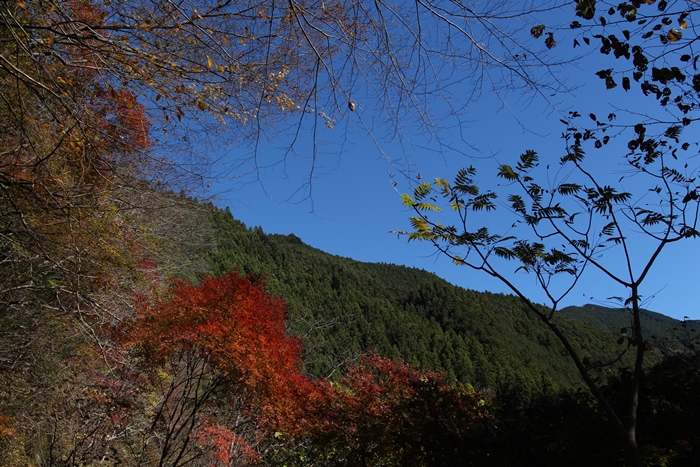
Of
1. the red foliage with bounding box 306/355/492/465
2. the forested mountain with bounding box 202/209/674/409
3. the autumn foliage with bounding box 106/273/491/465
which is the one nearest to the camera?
the red foliage with bounding box 306/355/492/465

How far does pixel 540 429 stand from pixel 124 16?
4.00 meters

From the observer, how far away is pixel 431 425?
3627 millimetres

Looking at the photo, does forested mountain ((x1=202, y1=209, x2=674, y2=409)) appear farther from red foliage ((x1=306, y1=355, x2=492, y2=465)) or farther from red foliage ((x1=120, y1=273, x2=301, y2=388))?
red foliage ((x1=306, y1=355, x2=492, y2=465))

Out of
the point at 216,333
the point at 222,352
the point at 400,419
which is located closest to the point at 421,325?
the point at 222,352

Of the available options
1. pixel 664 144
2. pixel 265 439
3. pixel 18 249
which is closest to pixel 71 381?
pixel 18 249

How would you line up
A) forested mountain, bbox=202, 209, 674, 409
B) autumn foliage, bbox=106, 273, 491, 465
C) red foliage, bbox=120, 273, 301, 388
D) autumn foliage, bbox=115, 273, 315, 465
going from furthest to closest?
forested mountain, bbox=202, 209, 674, 409, red foliage, bbox=120, 273, 301, 388, autumn foliage, bbox=115, 273, 315, 465, autumn foliage, bbox=106, 273, 491, 465

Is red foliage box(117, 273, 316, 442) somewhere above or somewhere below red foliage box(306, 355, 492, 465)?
above

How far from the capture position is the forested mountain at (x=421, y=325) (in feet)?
99.5

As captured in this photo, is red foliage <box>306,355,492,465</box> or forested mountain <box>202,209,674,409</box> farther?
forested mountain <box>202,209,674,409</box>

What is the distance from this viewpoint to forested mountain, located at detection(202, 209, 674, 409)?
99.5 feet

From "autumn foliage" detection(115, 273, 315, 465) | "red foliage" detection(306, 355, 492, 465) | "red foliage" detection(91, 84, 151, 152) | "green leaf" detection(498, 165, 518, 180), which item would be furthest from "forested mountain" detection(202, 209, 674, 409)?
"green leaf" detection(498, 165, 518, 180)

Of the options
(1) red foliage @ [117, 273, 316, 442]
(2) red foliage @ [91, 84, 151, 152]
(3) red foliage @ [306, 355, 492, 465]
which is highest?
(2) red foliage @ [91, 84, 151, 152]

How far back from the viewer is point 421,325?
45.0 meters

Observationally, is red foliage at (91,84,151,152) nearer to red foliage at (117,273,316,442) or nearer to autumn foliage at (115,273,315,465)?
red foliage at (117,273,316,442)
